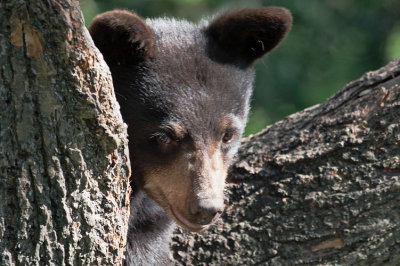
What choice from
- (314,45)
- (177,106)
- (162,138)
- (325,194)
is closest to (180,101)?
(177,106)

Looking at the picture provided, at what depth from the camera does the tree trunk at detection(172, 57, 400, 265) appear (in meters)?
3.06

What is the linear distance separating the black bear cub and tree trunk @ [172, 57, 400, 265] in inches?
9.2

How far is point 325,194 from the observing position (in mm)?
3146

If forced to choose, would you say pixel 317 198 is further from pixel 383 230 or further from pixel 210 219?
pixel 210 219

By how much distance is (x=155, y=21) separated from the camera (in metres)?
3.52

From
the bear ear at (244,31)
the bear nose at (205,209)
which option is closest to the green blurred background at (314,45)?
the bear ear at (244,31)

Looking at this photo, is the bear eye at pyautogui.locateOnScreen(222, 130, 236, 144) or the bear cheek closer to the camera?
the bear cheek

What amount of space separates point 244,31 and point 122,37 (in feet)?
2.28

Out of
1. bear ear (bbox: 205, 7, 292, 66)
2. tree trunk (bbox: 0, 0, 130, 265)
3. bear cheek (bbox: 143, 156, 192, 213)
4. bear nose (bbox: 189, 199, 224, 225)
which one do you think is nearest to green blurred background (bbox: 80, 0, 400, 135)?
bear ear (bbox: 205, 7, 292, 66)

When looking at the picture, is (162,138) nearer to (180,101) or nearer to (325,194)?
(180,101)

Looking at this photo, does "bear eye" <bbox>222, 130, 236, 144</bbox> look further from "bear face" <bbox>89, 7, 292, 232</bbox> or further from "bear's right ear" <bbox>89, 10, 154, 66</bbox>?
"bear's right ear" <bbox>89, 10, 154, 66</bbox>

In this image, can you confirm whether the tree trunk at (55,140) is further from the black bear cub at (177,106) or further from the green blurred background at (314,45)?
the green blurred background at (314,45)

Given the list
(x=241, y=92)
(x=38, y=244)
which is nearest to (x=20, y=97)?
(x=38, y=244)

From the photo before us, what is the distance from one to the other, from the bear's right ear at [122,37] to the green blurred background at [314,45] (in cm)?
455
